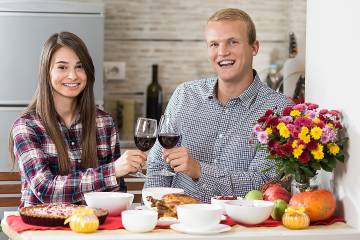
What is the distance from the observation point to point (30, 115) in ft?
11.4

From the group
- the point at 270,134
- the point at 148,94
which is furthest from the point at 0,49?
the point at 270,134

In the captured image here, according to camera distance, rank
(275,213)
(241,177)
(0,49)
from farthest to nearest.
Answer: (0,49)
(241,177)
(275,213)

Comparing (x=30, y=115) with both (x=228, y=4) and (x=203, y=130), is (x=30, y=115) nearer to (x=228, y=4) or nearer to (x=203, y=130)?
(x=203, y=130)

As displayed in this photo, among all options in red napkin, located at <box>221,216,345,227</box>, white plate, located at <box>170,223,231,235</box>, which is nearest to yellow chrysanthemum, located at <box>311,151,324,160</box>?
red napkin, located at <box>221,216,345,227</box>

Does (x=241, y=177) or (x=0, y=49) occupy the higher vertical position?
(x=0, y=49)

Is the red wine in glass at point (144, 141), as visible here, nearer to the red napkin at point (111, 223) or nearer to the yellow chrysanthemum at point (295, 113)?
the red napkin at point (111, 223)

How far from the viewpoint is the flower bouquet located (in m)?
2.93

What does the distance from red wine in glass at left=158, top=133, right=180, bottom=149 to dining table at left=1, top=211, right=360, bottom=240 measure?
436 mm

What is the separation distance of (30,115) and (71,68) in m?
0.27

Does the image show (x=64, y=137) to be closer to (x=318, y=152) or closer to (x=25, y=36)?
(x=318, y=152)

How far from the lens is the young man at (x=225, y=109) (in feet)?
11.8

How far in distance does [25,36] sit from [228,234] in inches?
131

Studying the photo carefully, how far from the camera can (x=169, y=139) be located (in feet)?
10.1

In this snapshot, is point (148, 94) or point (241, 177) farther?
point (148, 94)
